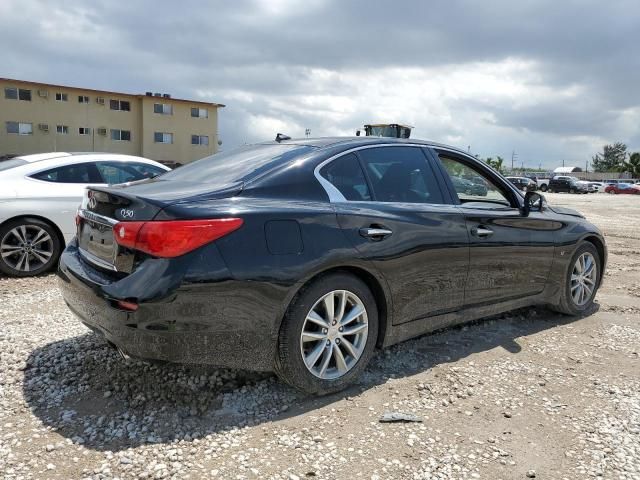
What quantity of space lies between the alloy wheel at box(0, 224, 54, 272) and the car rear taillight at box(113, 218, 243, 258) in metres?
4.07

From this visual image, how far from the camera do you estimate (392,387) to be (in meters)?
3.46

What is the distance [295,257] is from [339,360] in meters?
0.76

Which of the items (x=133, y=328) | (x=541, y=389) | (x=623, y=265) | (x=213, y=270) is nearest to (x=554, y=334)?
(x=541, y=389)

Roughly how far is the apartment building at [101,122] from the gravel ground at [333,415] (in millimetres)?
39725

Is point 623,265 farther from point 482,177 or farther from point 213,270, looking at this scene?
point 213,270

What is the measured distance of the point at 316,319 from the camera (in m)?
3.15

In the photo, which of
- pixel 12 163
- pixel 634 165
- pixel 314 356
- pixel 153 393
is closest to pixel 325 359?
pixel 314 356

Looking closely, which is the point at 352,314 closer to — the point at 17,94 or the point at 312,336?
the point at 312,336

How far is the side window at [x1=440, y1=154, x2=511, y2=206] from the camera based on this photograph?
13.6 ft

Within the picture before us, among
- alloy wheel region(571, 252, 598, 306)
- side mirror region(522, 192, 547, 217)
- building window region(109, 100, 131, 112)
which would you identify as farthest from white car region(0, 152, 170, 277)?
building window region(109, 100, 131, 112)

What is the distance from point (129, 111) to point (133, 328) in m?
43.7

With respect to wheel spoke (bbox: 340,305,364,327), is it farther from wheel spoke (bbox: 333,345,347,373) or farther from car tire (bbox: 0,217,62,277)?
car tire (bbox: 0,217,62,277)

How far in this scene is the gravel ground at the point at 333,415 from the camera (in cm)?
261

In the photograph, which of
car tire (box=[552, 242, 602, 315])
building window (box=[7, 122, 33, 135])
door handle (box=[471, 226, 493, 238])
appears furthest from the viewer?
building window (box=[7, 122, 33, 135])
